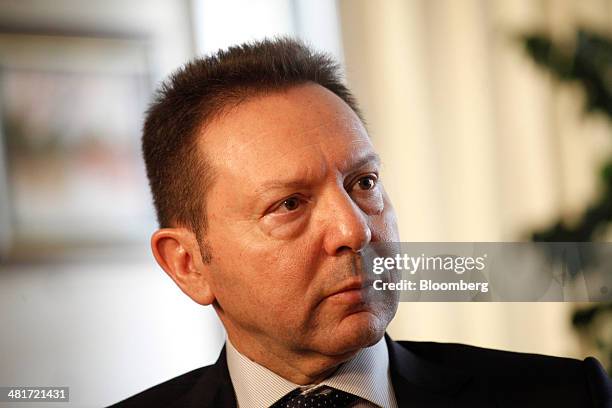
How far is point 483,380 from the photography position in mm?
1105

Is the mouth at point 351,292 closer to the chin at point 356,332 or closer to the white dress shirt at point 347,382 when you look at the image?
the chin at point 356,332

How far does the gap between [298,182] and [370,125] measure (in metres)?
1.06

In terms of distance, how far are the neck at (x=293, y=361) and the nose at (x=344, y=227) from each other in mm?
143

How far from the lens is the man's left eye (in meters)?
1.04

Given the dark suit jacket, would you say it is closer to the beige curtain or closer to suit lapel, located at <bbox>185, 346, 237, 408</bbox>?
suit lapel, located at <bbox>185, 346, 237, 408</bbox>

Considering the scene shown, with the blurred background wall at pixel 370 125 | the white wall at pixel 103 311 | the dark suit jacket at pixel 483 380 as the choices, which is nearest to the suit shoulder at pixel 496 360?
the dark suit jacket at pixel 483 380

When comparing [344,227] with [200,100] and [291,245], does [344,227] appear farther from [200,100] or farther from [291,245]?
[200,100]

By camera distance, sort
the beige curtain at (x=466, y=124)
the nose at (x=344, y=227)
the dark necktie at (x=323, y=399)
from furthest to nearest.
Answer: the beige curtain at (x=466, y=124), the dark necktie at (x=323, y=399), the nose at (x=344, y=227)

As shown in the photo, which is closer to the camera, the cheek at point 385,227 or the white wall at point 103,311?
the cheek at point 385,227

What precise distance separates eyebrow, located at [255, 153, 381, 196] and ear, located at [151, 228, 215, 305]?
0.16 metres

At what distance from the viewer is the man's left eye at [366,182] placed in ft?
3.43

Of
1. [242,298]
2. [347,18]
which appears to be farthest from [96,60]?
[242,298]

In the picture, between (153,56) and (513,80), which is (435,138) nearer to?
(513,80)

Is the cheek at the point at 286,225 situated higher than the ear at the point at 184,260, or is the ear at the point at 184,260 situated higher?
the cheek at the point at 286,225
